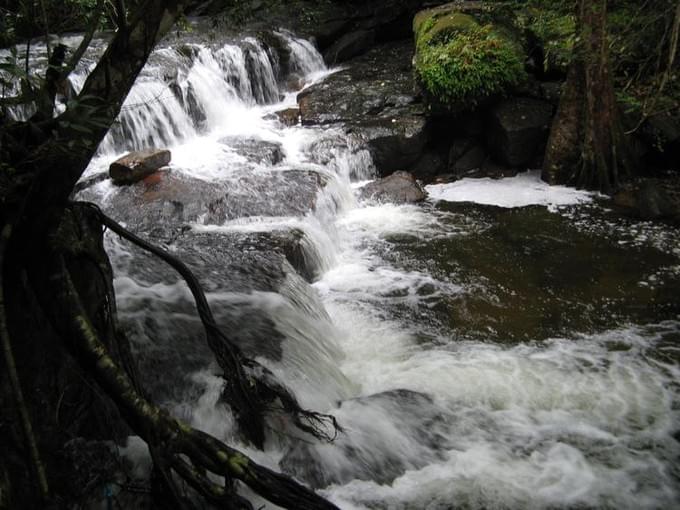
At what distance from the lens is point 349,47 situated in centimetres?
1447

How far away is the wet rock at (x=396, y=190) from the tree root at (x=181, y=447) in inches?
278

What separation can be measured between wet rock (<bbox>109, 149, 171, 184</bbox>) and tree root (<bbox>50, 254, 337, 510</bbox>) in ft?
19.9

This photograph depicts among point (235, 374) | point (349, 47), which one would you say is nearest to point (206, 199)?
point (235, 374)

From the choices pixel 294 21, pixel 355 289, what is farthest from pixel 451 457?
pixel 294 21

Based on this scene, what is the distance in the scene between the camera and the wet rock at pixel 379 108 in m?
9.84

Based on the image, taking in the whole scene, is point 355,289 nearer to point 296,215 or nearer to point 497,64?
point 296,215

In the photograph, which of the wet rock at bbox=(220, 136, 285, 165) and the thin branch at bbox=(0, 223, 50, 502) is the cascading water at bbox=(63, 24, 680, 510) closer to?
the wet rock at bbox=(220, 136, 285, 165)

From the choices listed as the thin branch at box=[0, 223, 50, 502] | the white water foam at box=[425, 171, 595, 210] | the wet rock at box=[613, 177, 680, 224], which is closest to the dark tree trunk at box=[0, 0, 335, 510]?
the thin branch at box=[0, 223, 50, 502]

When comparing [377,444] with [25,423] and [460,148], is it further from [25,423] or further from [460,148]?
[460,148]

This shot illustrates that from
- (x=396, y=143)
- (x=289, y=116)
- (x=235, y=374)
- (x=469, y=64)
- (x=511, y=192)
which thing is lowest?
(x=511, y=192)

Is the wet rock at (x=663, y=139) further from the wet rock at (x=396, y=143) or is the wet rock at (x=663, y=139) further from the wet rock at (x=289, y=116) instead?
the wet rock at (x=289, y=116)

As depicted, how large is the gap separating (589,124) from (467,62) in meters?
2.50

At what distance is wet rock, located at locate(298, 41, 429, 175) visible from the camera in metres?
9.84

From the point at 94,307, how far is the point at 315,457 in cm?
174
